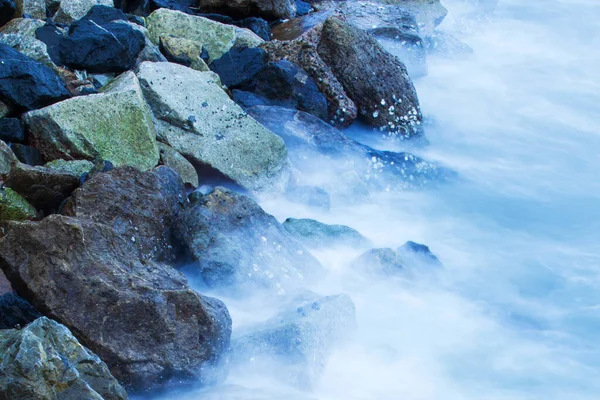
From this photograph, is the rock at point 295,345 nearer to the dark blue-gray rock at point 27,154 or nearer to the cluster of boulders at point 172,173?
the cluster of boulders at point 172,173

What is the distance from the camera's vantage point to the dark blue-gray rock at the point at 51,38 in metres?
6.51

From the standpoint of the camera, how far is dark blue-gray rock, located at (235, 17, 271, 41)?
8.53m

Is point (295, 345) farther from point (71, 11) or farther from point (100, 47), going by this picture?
point (71, 11)

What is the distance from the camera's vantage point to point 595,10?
13000mm

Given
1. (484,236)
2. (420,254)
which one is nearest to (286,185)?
(420,254)

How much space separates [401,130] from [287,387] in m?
4.05

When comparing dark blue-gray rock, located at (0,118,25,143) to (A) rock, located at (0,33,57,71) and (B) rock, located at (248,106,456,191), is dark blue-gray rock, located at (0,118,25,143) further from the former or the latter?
(B) rock, located at (248,106,456,191)

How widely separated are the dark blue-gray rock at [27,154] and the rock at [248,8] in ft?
12.0

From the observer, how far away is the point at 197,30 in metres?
7.81

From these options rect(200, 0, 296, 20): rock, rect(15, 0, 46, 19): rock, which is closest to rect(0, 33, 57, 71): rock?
rect(15, 0, 46, 19): rock

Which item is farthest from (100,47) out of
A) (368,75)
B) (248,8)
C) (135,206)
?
(248,8)

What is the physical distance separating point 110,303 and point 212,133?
250cm

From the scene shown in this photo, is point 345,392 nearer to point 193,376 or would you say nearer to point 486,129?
point 193,376

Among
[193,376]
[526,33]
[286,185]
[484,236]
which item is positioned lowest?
[193,376]
